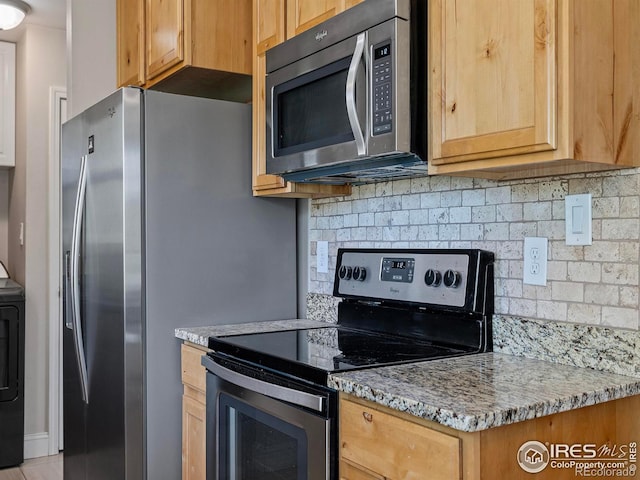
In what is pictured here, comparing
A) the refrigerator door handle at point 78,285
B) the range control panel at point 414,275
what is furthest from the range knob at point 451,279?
the refrigerator door handle at point 78,285

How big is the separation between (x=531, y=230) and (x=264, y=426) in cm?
89

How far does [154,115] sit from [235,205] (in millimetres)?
440

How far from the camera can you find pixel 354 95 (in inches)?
67.4

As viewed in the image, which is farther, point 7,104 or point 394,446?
point 7,104

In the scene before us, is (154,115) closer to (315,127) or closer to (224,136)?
(224,136)

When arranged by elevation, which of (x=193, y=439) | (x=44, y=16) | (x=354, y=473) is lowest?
(x=193, y=439)

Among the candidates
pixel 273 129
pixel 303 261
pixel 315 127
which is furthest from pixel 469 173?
pixel 303 261

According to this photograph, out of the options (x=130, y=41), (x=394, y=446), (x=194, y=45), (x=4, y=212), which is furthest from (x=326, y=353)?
(x=4, y=212)

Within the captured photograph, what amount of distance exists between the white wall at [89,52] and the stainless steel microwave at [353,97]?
123 cm

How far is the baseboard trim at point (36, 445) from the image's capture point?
371 cm

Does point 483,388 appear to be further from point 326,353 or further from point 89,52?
point 89,52

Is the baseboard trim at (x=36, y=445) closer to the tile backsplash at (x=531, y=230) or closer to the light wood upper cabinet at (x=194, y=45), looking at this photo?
the light wood upper cabinet at (x=194, y=45)

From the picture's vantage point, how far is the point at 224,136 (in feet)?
7.69

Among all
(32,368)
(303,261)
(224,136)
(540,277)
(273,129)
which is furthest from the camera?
(32,368)
